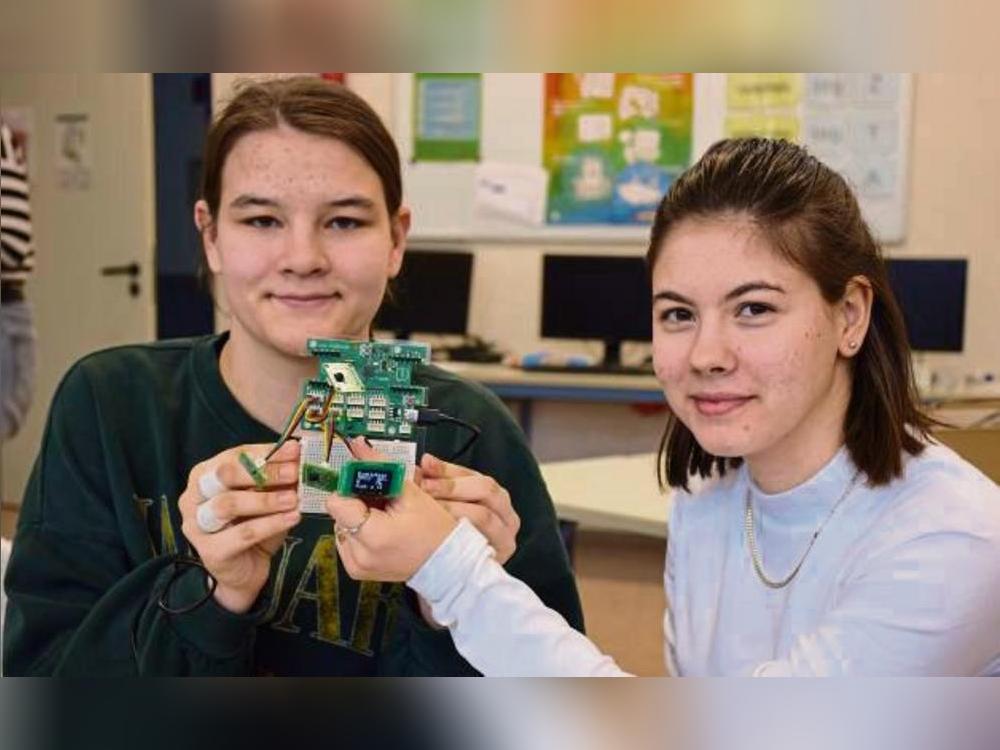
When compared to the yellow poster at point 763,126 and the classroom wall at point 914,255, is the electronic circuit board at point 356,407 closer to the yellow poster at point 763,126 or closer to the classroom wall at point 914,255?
the yellow poster at point 763,126

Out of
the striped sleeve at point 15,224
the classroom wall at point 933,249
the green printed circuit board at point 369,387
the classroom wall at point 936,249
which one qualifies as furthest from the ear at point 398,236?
the classroom wall at point 936,249

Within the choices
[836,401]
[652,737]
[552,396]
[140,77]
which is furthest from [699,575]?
[552,396]

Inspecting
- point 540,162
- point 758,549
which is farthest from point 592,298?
point 758,549

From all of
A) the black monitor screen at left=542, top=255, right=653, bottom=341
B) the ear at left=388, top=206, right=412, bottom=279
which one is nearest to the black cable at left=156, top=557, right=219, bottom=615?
the ear at left=388, top=206, right=412, bottom=279

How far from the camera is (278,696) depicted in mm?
399

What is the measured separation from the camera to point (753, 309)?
1.91 feet

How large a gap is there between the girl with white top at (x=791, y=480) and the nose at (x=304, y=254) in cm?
17

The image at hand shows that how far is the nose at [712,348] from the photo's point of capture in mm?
567

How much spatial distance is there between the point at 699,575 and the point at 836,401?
6.7 inches

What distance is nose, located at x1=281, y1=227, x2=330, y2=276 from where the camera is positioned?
61 cm

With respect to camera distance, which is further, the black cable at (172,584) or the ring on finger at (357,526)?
the black cable at (172,584)

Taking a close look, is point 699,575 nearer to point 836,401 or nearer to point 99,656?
point 836,401

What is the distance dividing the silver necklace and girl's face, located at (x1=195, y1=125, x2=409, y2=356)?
12.2 inches

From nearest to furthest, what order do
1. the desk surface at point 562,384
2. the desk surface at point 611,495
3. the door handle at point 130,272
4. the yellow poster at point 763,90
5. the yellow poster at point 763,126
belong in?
1. the yellow poster at point 763,90
2. the yellow poster at point 763,126
3. the door handle at point 130,272
4. the desk surface at point 611,495
5. the desk surface at point 562,384
